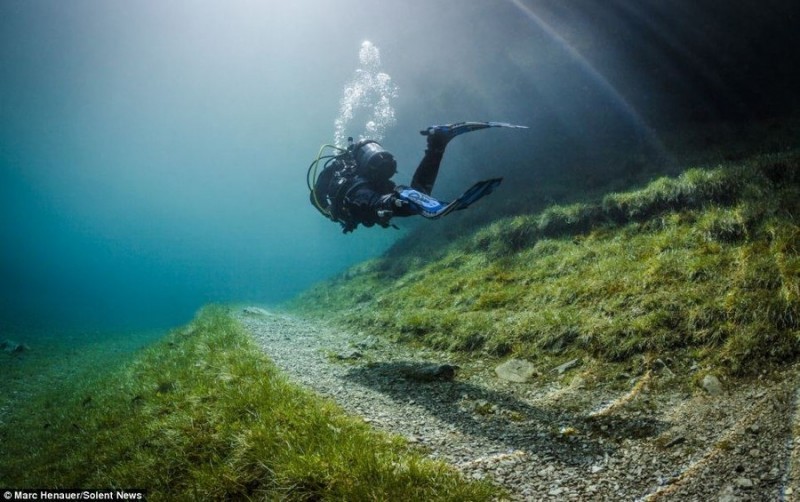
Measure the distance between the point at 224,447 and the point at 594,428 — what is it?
496 centimetres

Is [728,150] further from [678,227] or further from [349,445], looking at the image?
[349,445]

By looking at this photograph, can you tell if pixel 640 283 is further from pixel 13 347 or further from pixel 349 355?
pixel 13 347

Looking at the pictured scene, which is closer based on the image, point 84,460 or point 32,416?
point 84,460

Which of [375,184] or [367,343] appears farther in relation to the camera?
[367,343]

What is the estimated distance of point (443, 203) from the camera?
7133 mm

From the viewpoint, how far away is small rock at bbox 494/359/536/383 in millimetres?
7199

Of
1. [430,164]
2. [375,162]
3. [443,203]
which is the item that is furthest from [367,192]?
[443,203]

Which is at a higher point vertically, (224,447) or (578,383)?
(224,447)

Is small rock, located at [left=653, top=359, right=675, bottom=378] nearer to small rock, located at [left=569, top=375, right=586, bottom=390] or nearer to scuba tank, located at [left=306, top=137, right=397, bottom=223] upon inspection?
small rock, located at [left=569, top=375, right=586, bottom=390]

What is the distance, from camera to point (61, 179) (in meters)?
146

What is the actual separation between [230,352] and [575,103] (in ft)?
84.2

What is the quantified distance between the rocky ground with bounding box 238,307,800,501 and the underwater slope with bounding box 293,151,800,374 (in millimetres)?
717

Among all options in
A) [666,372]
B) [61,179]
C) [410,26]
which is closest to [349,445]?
[666,372]

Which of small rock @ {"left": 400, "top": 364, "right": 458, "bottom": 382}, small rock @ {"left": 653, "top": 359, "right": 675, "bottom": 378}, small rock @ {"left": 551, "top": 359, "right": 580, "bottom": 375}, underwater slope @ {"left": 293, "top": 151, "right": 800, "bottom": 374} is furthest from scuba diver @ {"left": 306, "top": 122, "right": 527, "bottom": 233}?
small rock @ {"left": 653, "top": 359, "right": 675, "bottom": 378}
